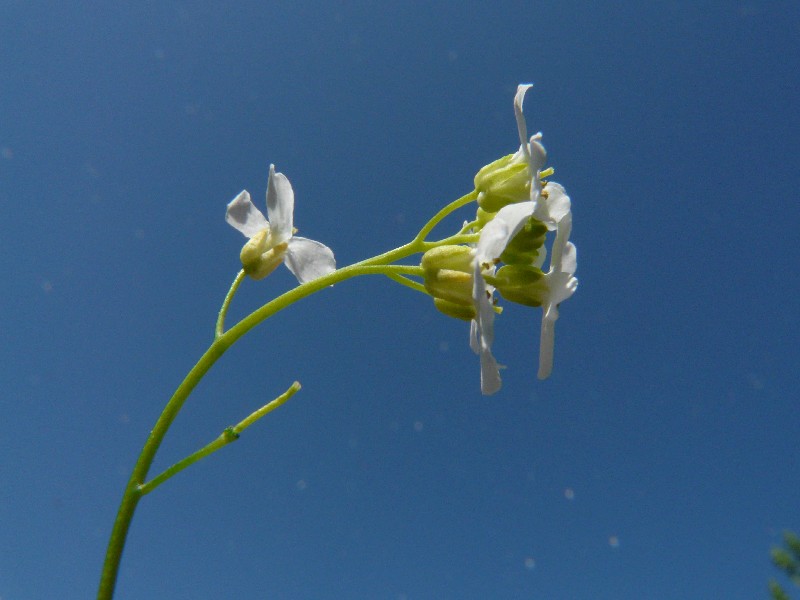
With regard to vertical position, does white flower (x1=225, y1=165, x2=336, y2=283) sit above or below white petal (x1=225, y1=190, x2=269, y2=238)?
below

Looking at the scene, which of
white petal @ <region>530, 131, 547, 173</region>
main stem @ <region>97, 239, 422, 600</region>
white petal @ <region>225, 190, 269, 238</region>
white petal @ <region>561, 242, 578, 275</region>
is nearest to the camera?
main stem @ <region>97, 239, 422, 600</region>

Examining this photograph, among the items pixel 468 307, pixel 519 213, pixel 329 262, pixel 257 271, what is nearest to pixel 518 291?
pixel 468 307

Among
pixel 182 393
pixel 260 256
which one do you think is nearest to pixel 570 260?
pixel 260 256

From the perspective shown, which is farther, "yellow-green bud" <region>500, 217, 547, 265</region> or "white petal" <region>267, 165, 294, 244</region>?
"white petal" <region>267, 165, 294, 244</region>

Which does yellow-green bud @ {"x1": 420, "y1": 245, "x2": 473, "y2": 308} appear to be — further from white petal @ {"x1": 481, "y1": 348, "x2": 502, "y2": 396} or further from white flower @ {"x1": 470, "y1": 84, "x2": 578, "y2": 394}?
white petal @ {"x1": 481, "y1": 348, "x2": 502, "y2": 396}

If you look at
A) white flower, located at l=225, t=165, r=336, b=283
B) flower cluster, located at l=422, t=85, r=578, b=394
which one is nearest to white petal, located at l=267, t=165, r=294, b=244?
white flower, located at l=225, t=165, r=336, b=283

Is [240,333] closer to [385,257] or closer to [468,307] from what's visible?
[385,257]

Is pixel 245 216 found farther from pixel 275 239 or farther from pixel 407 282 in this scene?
pixel 407 282
